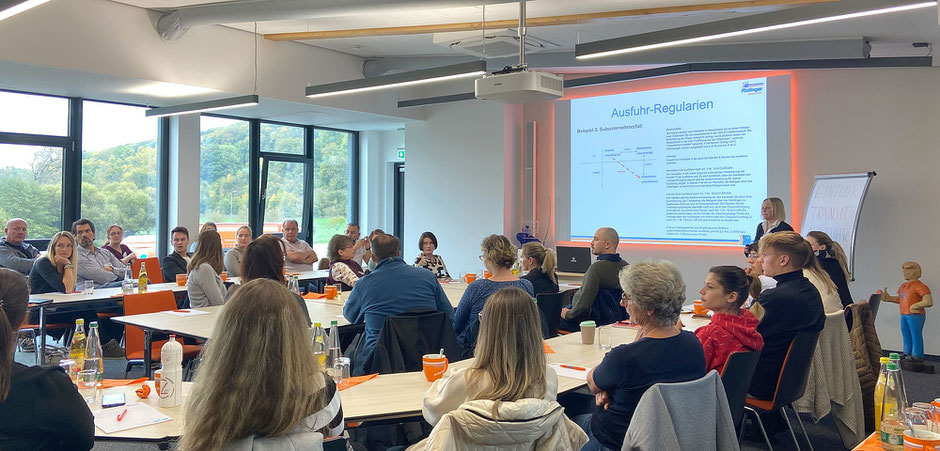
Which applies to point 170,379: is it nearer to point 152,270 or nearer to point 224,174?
point 152,270

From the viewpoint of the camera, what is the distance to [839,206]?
6.83m

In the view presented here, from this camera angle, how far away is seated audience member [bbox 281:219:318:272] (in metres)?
8.05

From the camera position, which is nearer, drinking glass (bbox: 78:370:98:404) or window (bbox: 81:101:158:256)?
drinking glass (bbox: 78:370:98:404)

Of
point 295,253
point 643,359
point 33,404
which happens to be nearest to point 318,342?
point 33,404

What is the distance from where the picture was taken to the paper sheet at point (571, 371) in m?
3.01

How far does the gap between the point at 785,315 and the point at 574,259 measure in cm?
376

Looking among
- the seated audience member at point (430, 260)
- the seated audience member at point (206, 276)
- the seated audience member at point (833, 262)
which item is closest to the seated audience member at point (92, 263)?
the seated audience member at point (206, 276)

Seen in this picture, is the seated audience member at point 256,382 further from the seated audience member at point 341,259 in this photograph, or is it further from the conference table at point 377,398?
the seated audience member at point 341,259

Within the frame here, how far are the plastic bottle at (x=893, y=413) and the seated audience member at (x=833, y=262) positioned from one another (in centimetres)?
300

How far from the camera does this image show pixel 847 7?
14.8 ft

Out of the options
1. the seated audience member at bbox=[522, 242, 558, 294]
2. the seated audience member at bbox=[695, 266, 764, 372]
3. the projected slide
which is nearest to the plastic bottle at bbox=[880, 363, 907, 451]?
the seated audience member at bbox=[695, 266, 764, 372]

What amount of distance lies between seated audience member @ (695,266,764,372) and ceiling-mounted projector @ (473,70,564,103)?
7.29ft

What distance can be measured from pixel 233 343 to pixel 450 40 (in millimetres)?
6545

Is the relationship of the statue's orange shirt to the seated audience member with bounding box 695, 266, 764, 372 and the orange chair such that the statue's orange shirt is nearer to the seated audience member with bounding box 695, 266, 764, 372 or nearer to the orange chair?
the seated audience member with bounding box 695, 266, 764, 372
